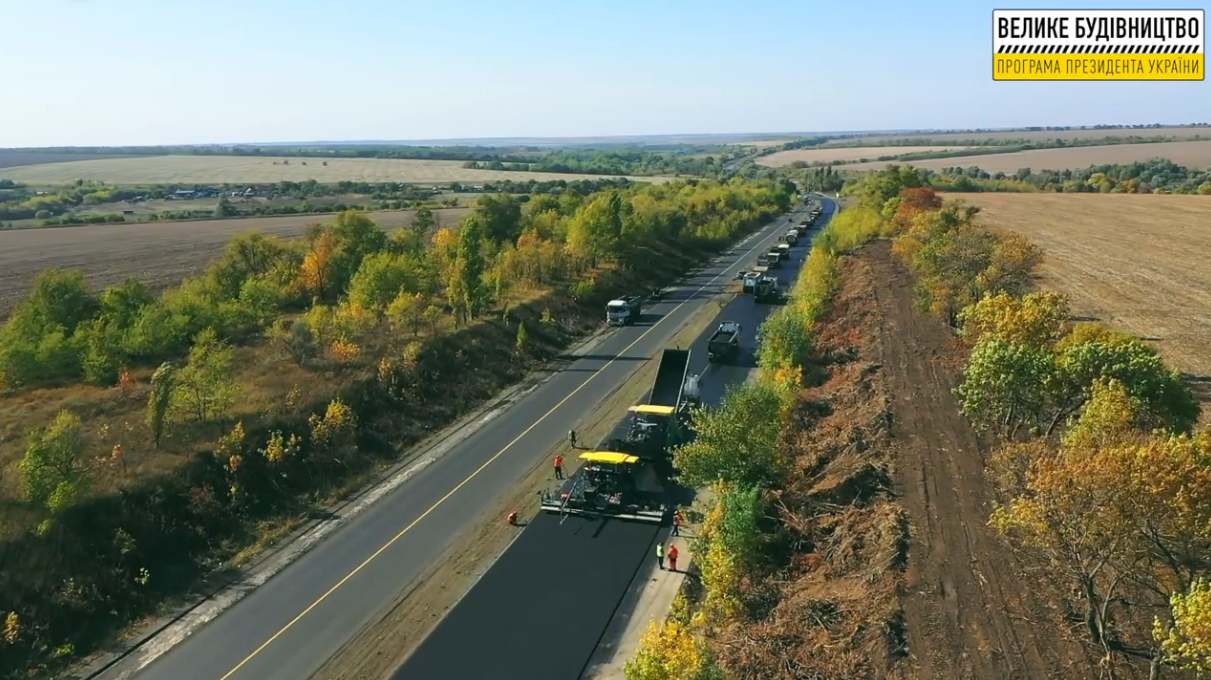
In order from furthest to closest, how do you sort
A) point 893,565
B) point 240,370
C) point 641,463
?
point 240,370 < point 641,463 < point 893,565

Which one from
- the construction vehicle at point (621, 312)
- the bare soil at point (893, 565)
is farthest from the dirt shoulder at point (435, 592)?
the construction vehicle at point (621, 312)

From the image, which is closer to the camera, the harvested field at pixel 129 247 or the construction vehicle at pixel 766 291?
the construction vehicle at pixel 766 291

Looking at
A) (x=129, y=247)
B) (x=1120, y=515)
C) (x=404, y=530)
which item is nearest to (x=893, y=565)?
(x=1120, y=515)

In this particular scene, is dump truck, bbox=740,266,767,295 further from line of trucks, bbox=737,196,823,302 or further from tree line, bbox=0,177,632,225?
tree line, bbox=0,177,632,225

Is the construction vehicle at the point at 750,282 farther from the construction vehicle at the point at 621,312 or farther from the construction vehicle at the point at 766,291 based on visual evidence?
the construction vehicle at the point at 621,312

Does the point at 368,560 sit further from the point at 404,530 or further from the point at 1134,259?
the point at 1134,259
